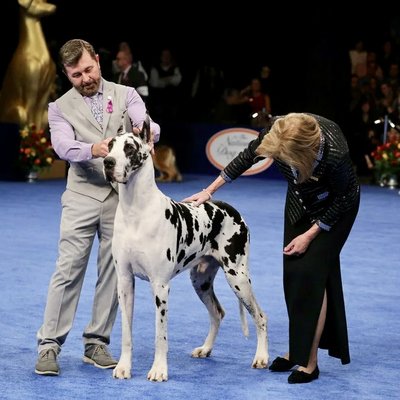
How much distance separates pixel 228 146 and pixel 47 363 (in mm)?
11604

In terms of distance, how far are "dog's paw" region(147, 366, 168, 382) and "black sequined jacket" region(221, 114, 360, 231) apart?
1012mm

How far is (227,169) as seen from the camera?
19.9ft

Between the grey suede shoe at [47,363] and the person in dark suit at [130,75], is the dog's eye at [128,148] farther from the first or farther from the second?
the person in dark suit at [130,75]

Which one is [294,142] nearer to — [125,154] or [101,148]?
[125,154]

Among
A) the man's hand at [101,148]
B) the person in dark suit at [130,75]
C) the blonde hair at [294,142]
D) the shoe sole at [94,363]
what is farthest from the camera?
the person in dark suit at [130,75]

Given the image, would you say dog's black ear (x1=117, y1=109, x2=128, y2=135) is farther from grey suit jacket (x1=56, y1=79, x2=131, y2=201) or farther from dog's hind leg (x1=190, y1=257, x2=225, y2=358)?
dog's hind leg (x1=190, y1=257, x2=225, y2=358)

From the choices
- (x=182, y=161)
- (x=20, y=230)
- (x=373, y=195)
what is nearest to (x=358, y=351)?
(x=20, y=230)

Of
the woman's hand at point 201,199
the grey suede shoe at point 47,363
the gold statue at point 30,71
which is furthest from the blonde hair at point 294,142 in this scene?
the gold statue at point 30,71

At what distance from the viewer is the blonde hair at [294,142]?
534 cm

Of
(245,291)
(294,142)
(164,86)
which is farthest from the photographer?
(164,86)

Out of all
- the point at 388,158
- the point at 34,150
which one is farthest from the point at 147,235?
the point at 388,158

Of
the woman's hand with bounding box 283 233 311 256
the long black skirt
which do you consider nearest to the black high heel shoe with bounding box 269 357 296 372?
the long black skirt

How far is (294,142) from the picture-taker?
17.5 ft

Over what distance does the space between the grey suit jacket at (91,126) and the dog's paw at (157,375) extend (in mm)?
919
